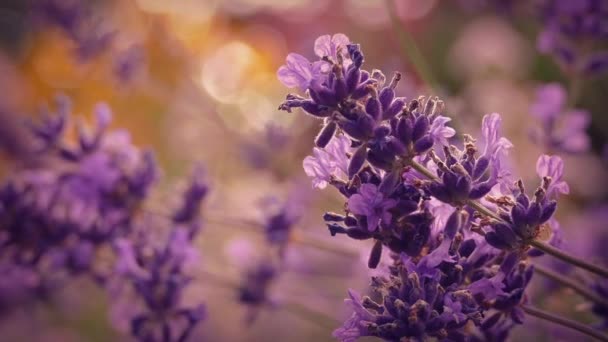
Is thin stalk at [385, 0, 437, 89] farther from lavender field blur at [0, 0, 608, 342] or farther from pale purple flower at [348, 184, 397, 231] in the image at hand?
pale purple flower at [348, 184, 397, 231]

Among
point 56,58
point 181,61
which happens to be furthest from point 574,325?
point 56,58

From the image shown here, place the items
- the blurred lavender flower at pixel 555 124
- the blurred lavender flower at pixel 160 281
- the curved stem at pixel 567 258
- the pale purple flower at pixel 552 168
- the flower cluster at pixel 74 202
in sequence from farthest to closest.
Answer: the blurred lavender flower at pixel 555 124
the flower cluster at pixel 74 202
the blurred lavender flower at pixel 160 281
the pale purple flower at pixel 552 168
the curved stem at pixel 567 258

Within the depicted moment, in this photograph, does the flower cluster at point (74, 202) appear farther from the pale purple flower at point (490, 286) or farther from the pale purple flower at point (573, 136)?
the pale purple flower at point (573, 136)

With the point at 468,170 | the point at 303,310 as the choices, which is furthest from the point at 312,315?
the point at 468,170

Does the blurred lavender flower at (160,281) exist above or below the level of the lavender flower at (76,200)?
below

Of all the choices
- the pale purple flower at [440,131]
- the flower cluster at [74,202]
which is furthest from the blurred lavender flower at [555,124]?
the flower cluster at [74,202]

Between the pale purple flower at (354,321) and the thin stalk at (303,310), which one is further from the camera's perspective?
the thin stalk at (303,310)
